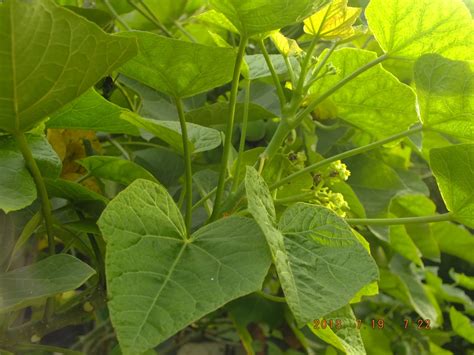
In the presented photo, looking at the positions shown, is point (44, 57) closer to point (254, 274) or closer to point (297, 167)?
point (254, 274)

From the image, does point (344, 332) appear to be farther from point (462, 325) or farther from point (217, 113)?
point (462, 325)

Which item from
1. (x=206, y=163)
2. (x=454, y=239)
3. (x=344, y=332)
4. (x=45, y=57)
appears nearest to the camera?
(x=45, y=57)

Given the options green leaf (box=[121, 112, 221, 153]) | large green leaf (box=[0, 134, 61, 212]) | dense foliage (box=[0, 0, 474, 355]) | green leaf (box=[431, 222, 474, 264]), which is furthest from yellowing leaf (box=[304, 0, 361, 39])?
green leaf (box=[431, 222, 474, 264])

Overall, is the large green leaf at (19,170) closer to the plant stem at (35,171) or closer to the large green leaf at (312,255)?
the plant stem at (35,171)

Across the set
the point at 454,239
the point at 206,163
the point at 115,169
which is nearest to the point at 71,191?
the point at 115,169

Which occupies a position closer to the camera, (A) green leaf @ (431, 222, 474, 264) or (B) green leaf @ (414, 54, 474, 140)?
(B) green leaf @ (414, 54, 474, 140)

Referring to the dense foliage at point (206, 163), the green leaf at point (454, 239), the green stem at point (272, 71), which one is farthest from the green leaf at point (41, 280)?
the green leaf at point (454, 239)

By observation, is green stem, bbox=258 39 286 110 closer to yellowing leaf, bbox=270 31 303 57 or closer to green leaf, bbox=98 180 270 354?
yellowing leaf, bbox=270 31 303 57
